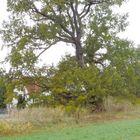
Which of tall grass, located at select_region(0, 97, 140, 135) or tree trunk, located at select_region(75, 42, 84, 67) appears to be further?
tree trunk, located at select_region(75, 42, 84, 67)

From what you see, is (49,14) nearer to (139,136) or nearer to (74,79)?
(74,79)

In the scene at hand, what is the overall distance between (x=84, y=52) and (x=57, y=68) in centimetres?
348

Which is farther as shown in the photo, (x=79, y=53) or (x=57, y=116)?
(x=79, y=53)

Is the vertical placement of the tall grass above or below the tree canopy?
below

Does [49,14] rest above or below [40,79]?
above

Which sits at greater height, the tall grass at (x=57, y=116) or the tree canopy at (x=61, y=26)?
the tree canopy at (x=61, y=26)

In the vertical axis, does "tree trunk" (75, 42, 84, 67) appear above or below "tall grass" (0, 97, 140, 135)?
above

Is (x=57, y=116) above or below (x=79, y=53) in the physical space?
below

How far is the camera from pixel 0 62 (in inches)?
1416

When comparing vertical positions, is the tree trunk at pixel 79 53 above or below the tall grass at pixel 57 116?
above

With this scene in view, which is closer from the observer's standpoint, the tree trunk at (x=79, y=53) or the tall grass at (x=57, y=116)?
the tall grass at (x=57, y=116)

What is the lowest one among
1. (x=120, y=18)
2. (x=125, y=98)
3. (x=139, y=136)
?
(x=139, y=136)

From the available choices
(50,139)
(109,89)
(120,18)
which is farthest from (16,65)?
(50,139)

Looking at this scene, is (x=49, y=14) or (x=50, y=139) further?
(x=49, y=14)
